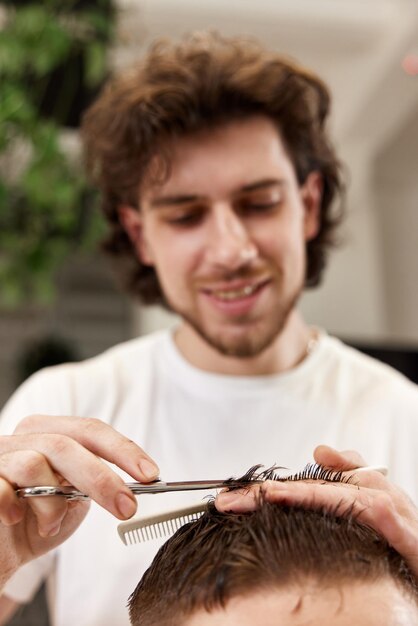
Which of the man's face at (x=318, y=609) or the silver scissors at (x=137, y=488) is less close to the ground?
Result: the silver scissors at (x=137, y=488)

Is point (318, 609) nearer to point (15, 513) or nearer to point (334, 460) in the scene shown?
point (334, 460)

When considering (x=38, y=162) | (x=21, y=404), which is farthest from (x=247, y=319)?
(x=38, y=162)

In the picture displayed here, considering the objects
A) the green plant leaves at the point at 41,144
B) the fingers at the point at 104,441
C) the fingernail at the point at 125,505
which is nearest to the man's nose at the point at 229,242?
the fingers at the point at 104,441

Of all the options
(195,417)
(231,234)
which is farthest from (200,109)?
(195,417)

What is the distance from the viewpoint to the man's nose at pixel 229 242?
1380mm

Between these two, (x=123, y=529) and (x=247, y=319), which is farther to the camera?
(x=247, y=319)

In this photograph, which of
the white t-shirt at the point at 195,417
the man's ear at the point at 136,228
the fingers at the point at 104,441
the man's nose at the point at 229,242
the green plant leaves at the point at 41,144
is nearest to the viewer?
the fingers at the point at 104,441

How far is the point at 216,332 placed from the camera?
4.74ft

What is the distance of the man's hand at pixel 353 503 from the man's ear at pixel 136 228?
92 cm

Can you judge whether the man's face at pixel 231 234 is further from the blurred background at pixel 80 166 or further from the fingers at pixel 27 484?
the blurred background at pixel 80 166

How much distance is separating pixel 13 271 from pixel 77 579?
5.57 feet

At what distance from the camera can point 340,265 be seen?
135 inches

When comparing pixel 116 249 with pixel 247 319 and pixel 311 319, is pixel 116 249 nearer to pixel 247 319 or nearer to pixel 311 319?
pixel 247 319

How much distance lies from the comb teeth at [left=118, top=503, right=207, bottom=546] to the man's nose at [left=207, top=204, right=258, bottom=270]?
65 centimetres
